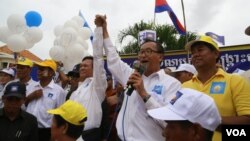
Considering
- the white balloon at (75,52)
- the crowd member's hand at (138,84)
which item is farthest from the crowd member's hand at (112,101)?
the white balloon at (75,52)

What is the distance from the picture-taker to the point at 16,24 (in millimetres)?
7328

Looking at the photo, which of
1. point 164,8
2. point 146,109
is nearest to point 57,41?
point 164,8

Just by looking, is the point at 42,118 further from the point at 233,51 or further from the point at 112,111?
the point at 233,51

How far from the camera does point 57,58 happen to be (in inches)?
277

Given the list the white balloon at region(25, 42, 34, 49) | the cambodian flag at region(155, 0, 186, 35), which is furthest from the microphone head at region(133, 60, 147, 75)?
the cambodian flag at region(155, 0, 186, 35)

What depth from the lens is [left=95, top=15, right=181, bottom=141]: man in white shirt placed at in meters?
3.05

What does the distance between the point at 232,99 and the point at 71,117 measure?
52.3 inches

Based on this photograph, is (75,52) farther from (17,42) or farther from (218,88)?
(218,88)

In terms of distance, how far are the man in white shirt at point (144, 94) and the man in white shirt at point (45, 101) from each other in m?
1.67

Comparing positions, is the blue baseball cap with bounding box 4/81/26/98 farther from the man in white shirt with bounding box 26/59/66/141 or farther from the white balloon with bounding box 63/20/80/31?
the white balloon with bounding box 63/20/80/31

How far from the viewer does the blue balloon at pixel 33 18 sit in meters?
7.28

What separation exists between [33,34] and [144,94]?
15.7ft

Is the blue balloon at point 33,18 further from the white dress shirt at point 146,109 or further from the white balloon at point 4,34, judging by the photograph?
the white dress shirt at point 146,109

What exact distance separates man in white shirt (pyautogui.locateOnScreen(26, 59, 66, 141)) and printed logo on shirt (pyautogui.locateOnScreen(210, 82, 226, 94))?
258cm
